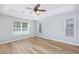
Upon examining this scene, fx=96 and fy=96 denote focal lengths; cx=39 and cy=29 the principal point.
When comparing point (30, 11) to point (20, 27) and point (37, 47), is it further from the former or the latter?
point (37, 47)

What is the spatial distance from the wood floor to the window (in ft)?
0.62

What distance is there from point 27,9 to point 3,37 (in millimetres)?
727

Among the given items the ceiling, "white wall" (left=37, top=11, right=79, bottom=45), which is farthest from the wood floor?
→ the ceiling

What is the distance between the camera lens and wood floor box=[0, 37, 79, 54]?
6.12 feet

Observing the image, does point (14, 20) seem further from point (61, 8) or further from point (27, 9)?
point (61, 8)

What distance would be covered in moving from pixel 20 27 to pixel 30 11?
0.39m

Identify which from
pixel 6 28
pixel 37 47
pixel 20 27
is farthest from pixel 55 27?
pixel 6 28

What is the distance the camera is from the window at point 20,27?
195 cm

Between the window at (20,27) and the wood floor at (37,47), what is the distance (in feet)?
0.62

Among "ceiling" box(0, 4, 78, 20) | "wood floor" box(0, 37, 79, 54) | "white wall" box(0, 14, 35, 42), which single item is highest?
"ceiling" box(0, 4, 78, 20)

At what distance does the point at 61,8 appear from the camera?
6.17 ft

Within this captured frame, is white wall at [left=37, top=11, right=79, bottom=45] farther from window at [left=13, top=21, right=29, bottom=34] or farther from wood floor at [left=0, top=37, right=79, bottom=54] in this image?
window at [left=13, top=21, right=29, bottom=34]

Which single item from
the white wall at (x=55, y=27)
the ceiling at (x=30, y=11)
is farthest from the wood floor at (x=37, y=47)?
the ceiling at (x=30, y=11)

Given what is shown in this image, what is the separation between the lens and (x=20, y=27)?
78.9 inches
